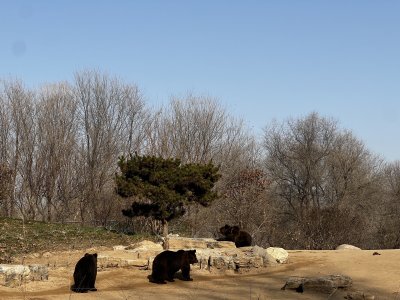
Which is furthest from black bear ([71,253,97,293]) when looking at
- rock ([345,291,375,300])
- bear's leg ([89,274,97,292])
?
rock ([345,291,375,300])

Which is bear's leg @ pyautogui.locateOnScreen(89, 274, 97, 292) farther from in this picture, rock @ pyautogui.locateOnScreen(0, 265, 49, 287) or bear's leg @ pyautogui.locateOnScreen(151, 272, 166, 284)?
Answer: bear's leg @ pyautogui.locateOnScreen(151, 272, 166, 284)

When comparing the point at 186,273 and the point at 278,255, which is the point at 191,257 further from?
the point at 278,255

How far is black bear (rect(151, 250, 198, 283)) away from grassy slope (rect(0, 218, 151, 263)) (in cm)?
595

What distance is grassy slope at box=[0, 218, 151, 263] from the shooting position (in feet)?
63.8

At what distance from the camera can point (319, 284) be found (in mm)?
12016

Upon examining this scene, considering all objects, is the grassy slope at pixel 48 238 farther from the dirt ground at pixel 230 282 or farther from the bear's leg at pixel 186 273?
the bear's leg at pixel 186 273

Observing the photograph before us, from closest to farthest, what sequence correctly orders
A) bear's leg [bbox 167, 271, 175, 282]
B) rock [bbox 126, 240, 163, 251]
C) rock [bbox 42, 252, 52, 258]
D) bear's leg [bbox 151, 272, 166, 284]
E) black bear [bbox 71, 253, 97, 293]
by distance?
black bear [bbox 71, 253, 97, 293]
bear's leg [bbox 151, 272, 166, 284]
bear's leg [bbox 167, 271, 175, 282]
rock [bbox 42, 252, 52, 258]
rock [bbox 126, 240, 163, 251]

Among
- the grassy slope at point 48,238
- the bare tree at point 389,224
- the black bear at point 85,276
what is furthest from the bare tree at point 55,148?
the black bear at point 85,276

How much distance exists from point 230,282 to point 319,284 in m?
2.49

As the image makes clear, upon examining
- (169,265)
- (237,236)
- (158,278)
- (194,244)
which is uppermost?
(237,236)

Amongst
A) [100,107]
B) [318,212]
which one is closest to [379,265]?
[318,212]

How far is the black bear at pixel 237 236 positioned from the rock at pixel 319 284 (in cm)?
727

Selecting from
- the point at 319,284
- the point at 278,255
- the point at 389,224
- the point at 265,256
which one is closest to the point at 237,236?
the point at 278,255

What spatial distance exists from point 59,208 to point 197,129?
527 inches
